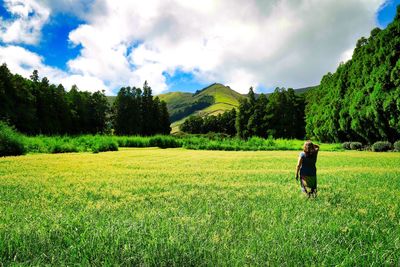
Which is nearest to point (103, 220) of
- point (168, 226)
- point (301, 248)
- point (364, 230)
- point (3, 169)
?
point (168, 226)

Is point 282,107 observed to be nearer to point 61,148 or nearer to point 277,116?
point 277,116

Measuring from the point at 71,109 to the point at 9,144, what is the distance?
2232 inches

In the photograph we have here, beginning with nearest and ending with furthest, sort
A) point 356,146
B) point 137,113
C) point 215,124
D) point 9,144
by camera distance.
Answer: point 9,144, point 356,146, point 137,113, point 215,124

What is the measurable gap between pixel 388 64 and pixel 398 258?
32.0 m

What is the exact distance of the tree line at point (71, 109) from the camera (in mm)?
49750

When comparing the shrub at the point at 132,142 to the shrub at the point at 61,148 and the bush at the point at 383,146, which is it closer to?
the shrub at the point at 61,148

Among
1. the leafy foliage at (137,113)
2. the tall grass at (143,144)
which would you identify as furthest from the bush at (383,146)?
the leafy foliage at (137,113)

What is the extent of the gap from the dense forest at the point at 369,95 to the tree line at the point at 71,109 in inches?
1781

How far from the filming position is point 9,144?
60.2 ft

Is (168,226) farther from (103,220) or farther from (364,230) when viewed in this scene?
(364,230)

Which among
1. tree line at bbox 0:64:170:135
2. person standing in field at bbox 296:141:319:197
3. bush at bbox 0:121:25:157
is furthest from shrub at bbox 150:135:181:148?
person standing in field at bbox 296:141:319:197

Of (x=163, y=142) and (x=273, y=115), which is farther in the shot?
(x=273, y=115)

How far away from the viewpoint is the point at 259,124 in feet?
247

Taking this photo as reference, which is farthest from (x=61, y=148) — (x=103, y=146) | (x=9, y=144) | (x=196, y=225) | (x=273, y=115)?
(x=273, y=115)
